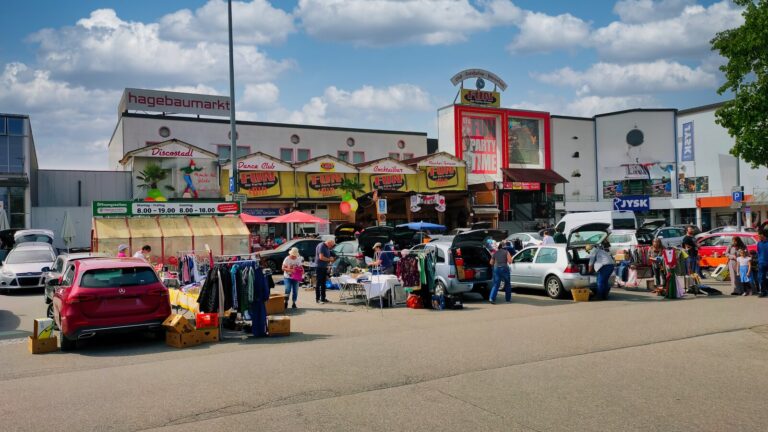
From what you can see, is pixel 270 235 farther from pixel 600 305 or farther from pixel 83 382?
pixel 83 382

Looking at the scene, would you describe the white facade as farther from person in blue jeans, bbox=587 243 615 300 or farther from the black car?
person in blue jeans, bbox=587 243 615 300

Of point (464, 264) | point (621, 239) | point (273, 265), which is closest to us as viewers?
point (464, 264)

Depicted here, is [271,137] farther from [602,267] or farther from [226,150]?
[602,267]

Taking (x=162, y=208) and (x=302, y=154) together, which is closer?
(x=162, y=208)

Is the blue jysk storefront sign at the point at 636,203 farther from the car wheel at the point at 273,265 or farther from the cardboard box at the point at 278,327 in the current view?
the cardboard box at the point at 278,327

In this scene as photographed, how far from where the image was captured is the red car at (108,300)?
10.9 meters

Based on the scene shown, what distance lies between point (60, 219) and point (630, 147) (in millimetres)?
47310

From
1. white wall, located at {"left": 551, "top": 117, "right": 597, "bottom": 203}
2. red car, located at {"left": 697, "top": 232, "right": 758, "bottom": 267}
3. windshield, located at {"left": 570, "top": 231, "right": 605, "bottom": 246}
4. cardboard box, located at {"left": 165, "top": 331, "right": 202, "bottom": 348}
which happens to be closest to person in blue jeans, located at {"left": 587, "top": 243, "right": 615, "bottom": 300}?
windshield, located at {"left": 570, "top": 231, "right": 605, "bottom": 246}

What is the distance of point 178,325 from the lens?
11461mm

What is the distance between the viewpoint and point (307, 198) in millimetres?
38969

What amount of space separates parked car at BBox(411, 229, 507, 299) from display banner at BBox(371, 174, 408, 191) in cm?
2394

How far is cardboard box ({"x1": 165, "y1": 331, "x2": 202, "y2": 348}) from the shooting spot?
1143 centimetres

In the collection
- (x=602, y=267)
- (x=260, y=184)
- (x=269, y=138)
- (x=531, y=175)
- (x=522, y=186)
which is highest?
(x=269, y=138)

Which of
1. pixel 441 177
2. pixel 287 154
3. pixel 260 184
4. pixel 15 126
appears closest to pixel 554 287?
pixel 260 184
